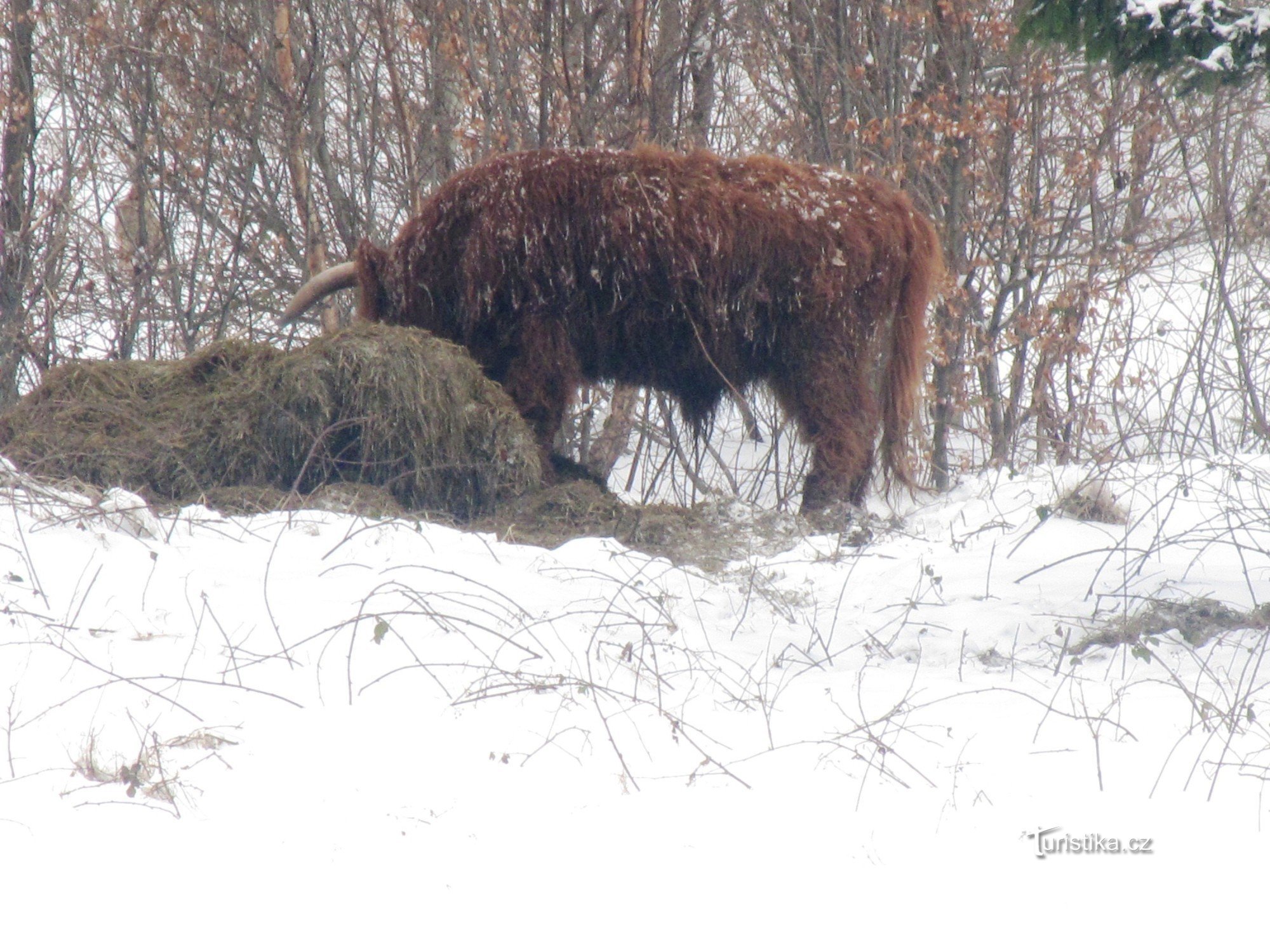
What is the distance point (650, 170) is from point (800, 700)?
3107 mm

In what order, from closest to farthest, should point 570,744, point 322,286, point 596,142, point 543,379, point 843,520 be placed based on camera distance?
point 570,744 → point 843,520 → point 543,379 → point 322,286 → point 596,142

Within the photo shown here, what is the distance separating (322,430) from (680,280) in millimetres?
1644

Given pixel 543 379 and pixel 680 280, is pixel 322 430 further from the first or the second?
pixel 680 280

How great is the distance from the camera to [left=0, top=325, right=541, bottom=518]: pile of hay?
16.9ft

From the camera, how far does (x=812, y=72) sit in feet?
26.0

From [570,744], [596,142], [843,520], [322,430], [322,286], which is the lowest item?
[570,744]

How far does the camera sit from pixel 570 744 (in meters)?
2.74

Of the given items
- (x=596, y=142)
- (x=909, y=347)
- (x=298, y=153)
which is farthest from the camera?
(x=298, y=153)

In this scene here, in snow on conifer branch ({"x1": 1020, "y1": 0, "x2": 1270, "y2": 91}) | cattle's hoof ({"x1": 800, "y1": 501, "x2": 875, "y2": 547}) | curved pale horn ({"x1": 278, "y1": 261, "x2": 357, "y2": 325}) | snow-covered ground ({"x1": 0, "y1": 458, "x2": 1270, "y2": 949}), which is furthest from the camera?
curved pale horn ({"x1": 278, "y1": 261, "x2": 357, "y2": 325})

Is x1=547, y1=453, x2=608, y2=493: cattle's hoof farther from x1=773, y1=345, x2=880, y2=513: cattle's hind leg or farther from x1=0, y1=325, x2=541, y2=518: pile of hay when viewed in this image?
x1=773, y1=345, x2=880, y2=513: cattle's hind leg

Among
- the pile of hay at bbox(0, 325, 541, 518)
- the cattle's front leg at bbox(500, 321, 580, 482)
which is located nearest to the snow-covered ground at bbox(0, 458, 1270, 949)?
the pile of hay at bbox(0, 325, 541, 518)

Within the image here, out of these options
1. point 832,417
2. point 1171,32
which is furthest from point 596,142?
point 1171,32

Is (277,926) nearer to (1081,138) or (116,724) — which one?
(116,724)

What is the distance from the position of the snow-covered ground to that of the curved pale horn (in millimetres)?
2425
